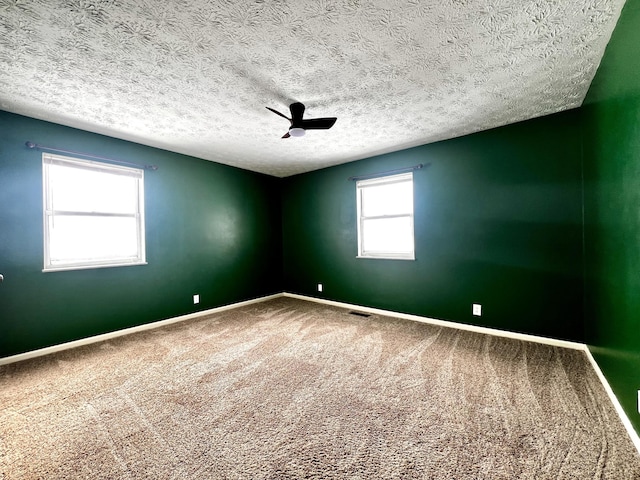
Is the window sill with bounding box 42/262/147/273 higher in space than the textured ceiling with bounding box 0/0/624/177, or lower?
lower

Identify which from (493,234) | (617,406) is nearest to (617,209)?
(617,406)

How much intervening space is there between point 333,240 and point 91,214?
331 centimetres

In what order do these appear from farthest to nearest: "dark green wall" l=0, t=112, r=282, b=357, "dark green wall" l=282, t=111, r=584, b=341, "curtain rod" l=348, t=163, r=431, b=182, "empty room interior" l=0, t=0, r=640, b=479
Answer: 1. "curtain rod" l=348, t=163, r=431, b=182
2. "dark green wall" l=282, t=111, r=584, b=341
3. "dark green wall" l=0, t=112, r=282, b=357
4. "empty room interior" l=0, t=0, r=640, b=479

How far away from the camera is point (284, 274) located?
527 cm

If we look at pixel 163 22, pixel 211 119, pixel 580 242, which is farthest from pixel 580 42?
pixel 211 119

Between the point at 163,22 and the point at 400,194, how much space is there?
Answer: 3.21 m

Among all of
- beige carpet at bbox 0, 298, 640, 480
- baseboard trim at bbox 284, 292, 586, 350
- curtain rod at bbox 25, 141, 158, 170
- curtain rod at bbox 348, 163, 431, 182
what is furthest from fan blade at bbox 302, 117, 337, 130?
baseboard trim at bbox 284, 292, 586, 350

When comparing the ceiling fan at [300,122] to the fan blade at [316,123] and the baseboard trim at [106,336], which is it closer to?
the fan blade at [316,123]

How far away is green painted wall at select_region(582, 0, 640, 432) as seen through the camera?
1375mm

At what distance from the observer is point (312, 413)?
1.68m

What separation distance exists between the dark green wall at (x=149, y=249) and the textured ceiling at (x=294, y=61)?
0.49 m

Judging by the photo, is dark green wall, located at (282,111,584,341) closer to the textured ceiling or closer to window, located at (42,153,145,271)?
the textured ceiling

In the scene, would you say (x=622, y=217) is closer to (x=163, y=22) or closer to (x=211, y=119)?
(x=163, y=22)

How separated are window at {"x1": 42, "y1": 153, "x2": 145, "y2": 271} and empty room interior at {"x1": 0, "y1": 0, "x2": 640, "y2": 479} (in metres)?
0.02
